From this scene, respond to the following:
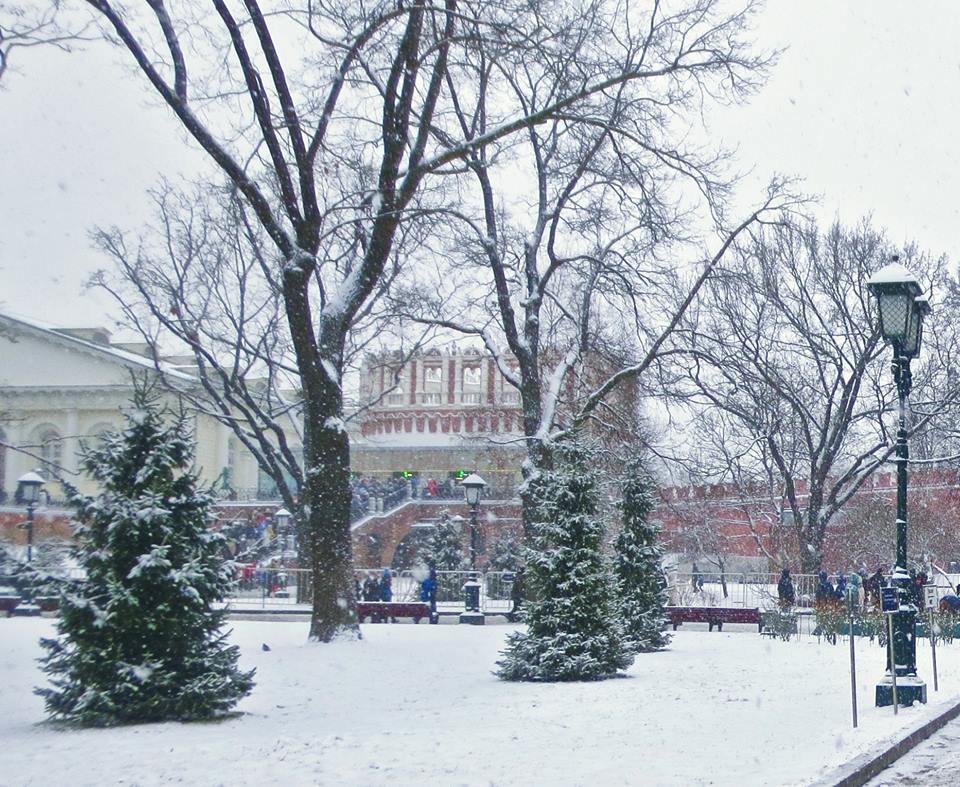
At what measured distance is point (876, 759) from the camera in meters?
9.06

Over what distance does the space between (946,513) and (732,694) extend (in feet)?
134

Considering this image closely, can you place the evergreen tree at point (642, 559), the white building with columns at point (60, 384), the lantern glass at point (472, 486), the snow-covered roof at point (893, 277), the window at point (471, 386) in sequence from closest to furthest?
Result: the snow-covered roof at point (893, 277), the evergreen tree at point (642, 559), the lantern glass at point (472, 486), the white building with columns at point (60, 384), the window at point (471, 386)

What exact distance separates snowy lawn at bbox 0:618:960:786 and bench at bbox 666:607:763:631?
424 inches

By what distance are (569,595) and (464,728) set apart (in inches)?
194

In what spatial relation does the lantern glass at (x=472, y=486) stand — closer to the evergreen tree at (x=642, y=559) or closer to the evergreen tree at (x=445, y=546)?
the evergreen tree at (x=642, y=559)

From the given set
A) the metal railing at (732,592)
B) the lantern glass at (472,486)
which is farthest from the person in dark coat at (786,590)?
the lantern glass at (472,486)

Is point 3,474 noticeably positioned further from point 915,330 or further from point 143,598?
point 915,330

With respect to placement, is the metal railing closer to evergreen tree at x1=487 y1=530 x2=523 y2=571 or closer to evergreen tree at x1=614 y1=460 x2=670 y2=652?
evergreen tree at x1=487 y1=530 x2=523 y2=571

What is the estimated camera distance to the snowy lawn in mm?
8477

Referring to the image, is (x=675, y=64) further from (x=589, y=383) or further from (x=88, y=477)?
(x=589, y=383)

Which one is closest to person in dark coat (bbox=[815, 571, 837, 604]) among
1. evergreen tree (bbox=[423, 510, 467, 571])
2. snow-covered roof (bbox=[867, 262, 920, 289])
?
evergreen tree (bbox=[423, 510, 467, 571])

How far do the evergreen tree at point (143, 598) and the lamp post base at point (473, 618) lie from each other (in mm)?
17279

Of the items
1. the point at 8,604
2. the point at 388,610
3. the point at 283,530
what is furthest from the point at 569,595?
the point at 283,530

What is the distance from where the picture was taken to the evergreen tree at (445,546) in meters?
42.9
